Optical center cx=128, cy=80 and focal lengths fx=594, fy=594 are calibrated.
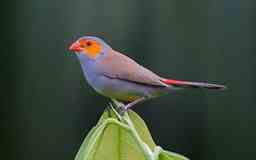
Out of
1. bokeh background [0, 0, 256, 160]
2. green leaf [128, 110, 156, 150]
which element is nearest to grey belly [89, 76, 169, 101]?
green leaf [128, 110, 156, 150]

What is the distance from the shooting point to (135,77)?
0.70 m

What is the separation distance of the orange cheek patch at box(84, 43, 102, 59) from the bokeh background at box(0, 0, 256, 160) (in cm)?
61

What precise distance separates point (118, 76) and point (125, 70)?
0.05 ft

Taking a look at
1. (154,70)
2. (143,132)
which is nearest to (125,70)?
(143,132)

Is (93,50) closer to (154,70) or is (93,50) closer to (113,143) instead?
(113,143)

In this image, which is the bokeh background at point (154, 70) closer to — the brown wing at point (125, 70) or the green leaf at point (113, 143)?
the brown wing at point (125, 70)

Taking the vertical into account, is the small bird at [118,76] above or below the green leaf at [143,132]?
above

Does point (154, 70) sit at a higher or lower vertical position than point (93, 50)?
lower

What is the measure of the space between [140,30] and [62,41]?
0.18m

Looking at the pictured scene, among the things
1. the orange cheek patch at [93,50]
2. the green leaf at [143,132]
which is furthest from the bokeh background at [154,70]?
the green leaf at [143,132]

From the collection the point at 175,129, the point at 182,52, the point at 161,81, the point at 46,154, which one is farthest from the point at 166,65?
the point at 161,81

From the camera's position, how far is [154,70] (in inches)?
53.0

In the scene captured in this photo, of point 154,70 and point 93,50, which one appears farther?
point 154,70

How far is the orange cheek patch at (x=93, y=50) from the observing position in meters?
0.71
